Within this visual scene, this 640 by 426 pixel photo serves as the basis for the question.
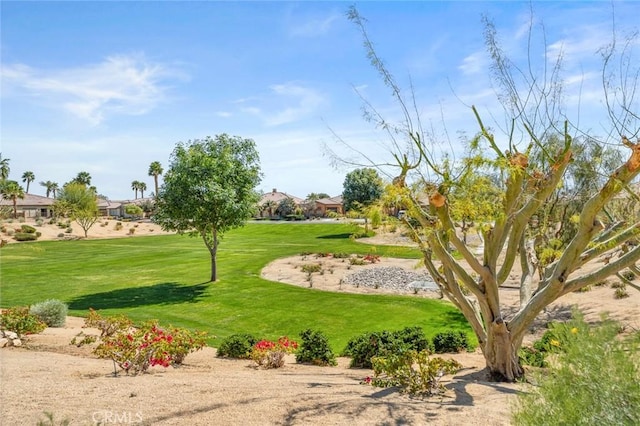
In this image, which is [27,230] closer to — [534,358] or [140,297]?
[140,297]

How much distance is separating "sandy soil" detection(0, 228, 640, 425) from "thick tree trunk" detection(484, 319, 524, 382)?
39 cm

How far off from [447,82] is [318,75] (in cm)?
368

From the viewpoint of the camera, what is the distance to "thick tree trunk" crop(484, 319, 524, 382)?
8711 mm

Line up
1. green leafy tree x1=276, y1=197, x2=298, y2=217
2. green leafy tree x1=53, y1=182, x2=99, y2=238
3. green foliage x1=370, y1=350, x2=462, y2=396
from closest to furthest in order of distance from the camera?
green foliage x1=370, y1=350, x2=462, y2=396 → green leafy tree x1=53, y1=182, x2=99, y2=238 → green leafy tree x1=276, y1=197, x2=298, y2=217

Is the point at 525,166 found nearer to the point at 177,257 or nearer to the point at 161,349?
the point at 161,349

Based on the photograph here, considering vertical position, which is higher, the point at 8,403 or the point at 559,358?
the point at 559,358

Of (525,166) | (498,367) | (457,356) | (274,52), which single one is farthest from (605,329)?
(274,52)

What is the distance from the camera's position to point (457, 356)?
39.2 feet

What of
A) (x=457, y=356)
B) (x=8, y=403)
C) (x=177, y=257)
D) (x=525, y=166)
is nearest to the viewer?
(x=8, y=403)

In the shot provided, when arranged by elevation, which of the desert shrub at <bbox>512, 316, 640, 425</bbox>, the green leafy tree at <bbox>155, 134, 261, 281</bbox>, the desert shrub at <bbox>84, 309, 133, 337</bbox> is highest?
the green leafy tree at <bbox>155, 134, 261, 281</bbox>

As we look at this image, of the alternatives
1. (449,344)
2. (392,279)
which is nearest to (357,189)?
(392,279)

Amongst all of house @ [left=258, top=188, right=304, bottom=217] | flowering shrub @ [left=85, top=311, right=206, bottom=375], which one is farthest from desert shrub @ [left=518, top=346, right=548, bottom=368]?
house @ [left=258, top=188, right=304, bottom=217]

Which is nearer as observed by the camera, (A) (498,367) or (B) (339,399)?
(B) (339,399)

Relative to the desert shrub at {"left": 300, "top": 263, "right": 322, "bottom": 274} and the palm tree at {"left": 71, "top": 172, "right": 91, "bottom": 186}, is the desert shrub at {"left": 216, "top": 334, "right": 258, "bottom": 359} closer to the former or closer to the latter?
the desert shrub at {"left": 300, "top": 263, "right": 322, "bottom": 274}
